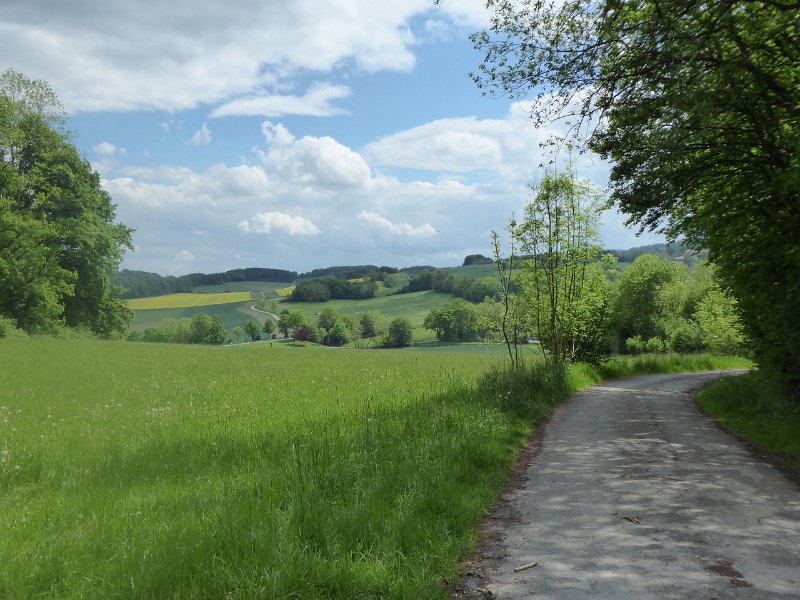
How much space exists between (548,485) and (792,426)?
21.1 feet

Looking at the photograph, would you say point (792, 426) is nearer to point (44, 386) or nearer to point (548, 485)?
point (548, 485)

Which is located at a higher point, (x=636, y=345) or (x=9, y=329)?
(x=9, y=329)

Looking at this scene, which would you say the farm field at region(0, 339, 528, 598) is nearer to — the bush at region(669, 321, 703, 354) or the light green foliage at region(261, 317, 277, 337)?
the bush at region(669, 321, 703, 354)

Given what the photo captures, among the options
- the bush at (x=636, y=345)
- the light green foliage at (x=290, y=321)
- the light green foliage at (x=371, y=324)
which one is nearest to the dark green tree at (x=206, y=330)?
the light green foliage at (x=290, y=321)

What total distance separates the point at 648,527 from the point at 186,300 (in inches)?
4778

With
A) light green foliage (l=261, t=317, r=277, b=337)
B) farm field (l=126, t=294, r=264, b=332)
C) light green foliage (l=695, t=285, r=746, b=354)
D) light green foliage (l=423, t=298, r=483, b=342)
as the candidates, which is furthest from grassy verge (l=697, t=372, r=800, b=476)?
light green foliage (l=261, t=317, r=277, b=337)

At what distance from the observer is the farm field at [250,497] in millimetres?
4293

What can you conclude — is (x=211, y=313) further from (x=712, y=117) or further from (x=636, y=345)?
(x=712, y=117)

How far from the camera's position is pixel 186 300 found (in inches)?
4616

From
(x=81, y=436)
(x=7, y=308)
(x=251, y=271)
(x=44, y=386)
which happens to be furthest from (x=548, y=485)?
(x=251, y=271)

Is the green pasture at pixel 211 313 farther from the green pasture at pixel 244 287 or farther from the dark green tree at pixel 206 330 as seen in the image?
the green pasture at pixel 244 287

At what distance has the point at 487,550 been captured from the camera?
532 cm

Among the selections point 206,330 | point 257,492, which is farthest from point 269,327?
point 257,492

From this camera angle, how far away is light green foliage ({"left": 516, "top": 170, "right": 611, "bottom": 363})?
2181cm
